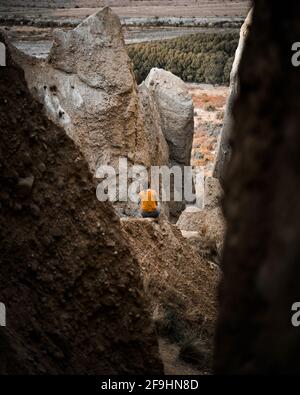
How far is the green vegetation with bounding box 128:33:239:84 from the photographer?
1772 inches

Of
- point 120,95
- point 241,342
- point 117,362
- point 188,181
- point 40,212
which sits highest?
point 120,95

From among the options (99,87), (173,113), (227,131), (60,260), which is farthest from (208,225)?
(60,260)

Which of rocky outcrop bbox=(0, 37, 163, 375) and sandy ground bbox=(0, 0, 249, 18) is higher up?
sandy ground bbox=(0, 0, 249, 18)

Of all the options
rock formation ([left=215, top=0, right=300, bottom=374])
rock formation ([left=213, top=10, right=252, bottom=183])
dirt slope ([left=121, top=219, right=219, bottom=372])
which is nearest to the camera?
rock formation ([left=215, top=0, right=300, bottom=374])

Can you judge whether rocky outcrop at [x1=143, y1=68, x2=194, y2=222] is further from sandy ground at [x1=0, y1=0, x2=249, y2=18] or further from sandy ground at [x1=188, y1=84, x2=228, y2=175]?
sandy ground at [x1=0, y1=0, x2=249, y2=18]

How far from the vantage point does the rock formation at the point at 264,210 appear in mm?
2146

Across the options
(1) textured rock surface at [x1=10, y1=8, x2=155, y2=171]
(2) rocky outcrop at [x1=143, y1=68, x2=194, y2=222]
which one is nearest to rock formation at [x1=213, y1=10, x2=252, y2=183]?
(2) rocky outcrop at [x1=143, y1=68, x2=194, y2=222]

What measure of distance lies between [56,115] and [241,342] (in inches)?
395

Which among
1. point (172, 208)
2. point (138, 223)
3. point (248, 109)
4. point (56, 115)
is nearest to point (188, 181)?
point (172, 208)

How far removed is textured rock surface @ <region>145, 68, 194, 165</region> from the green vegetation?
24.0 meters

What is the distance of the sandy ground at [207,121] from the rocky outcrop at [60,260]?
20.9 metres

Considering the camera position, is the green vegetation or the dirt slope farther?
the green vegetation

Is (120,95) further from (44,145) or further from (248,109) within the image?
(248,109)

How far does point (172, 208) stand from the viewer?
60.5 ft
